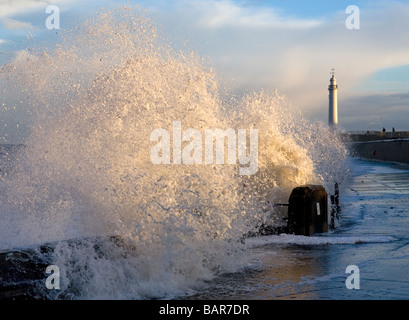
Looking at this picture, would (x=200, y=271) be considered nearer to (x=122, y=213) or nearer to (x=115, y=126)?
(x=122, y=213)

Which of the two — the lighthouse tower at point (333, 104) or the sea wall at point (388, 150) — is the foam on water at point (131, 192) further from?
the lighthouse tower at point (333, 104)

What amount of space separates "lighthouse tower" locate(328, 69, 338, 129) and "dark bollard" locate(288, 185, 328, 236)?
242 feet

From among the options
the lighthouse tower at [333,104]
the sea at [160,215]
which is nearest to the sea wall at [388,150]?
the lighthouse tower at [333,104]

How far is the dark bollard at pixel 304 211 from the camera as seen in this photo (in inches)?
351

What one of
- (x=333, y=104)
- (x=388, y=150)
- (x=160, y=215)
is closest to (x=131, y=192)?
(x=160, y=215)

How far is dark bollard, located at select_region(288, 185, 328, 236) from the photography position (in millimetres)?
8922

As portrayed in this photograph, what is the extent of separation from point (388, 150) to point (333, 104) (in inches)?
1655

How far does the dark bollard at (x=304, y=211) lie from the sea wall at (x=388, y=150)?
3033 centimetres

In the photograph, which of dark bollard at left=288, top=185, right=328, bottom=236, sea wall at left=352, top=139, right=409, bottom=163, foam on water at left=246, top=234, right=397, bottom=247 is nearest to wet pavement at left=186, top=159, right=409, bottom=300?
foam on water at left=246, top=234, right=397, bottom=247

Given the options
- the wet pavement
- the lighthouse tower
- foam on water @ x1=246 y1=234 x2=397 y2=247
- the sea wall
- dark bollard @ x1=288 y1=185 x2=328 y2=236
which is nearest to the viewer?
the wet pavement

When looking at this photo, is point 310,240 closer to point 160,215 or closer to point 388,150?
point 160,215

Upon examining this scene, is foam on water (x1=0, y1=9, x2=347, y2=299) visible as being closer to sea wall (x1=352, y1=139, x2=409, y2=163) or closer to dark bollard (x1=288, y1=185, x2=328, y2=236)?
dark bollard (x1=288, y1=185, x2=328, y2=236)
